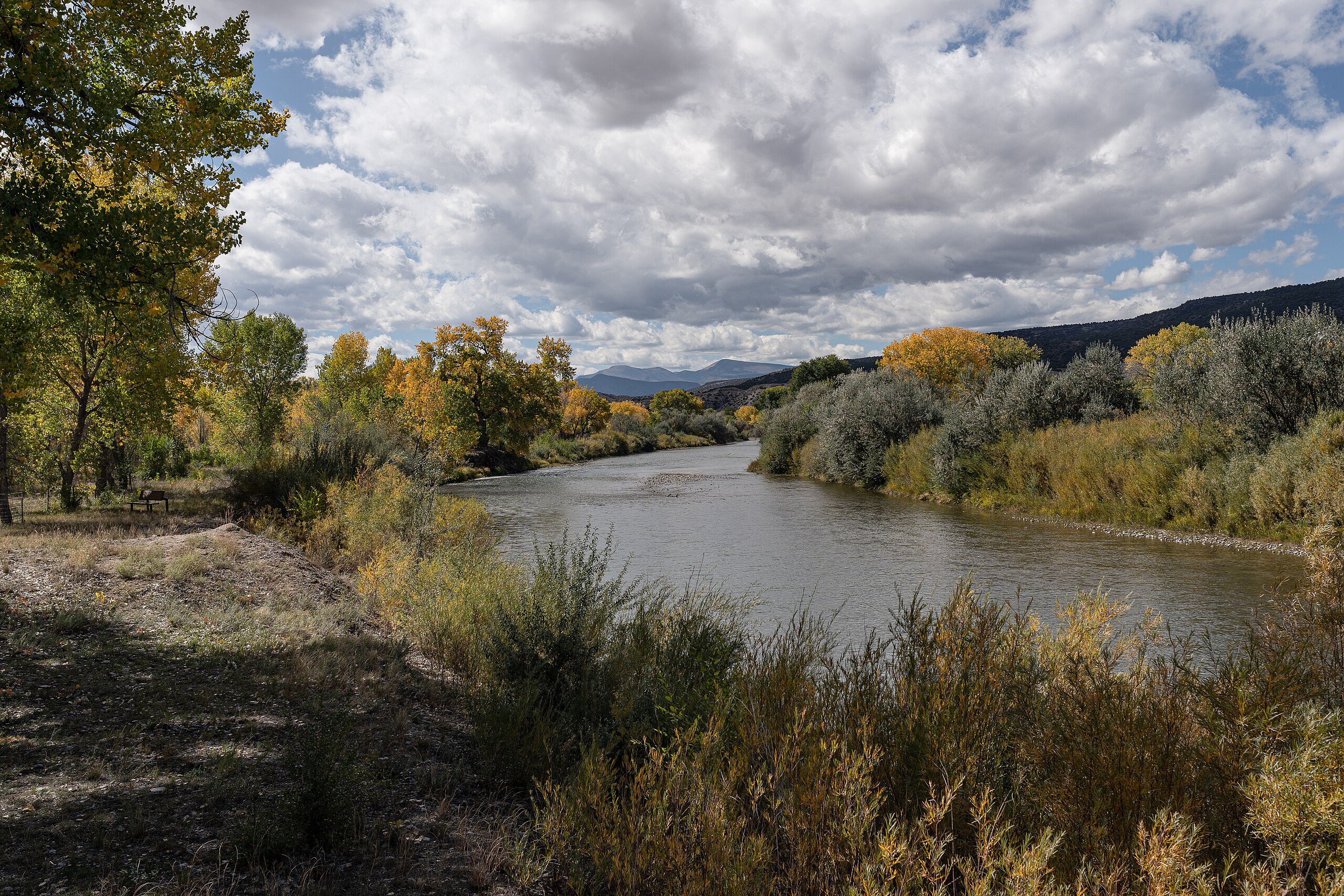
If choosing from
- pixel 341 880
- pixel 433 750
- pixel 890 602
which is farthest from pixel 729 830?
pixel 890 602

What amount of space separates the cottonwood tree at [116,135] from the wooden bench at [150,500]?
7.29 meters

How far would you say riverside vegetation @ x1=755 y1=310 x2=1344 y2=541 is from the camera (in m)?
14.4

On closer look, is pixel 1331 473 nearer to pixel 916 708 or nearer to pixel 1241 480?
pixel 1241 480

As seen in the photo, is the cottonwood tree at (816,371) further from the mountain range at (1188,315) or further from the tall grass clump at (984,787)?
the tall grass clump at (984,787)

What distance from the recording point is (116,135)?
757cm

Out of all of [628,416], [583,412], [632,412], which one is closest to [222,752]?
[583,412]

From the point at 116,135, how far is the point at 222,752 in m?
7.10

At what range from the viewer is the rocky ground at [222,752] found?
3453 millimetres

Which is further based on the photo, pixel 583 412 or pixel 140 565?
pixel 583 412

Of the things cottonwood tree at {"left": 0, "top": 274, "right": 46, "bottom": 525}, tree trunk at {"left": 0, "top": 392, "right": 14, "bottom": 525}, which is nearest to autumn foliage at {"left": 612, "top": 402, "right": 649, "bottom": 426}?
tree trunk at {"left": 0, "top": 392, "right": 14, "bottom": 525}

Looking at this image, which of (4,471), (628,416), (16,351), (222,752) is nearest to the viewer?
(222,752)

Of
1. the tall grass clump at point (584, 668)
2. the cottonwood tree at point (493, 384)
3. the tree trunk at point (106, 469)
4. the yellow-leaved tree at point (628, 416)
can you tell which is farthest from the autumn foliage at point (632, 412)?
the tall grass clump at point (584, 668)

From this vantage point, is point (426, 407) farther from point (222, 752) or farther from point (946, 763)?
point (946, 763)

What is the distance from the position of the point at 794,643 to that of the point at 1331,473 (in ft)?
46.4
